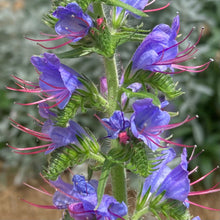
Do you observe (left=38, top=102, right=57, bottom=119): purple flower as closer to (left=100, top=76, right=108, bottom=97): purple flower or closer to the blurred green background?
(left=100, top=76, right=108, bottom=97): purple flower

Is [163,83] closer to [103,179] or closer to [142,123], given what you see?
[142,123]

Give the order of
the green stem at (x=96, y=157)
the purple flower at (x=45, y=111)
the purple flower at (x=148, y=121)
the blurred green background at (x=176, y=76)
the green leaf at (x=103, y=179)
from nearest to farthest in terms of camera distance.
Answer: the green leaf at (x=103, y=179) < the purple flower at (x=148, y=121) < the purple flower at (x=45, y=111) < the green stem at (x=96, y=157) < the blurred green background at (x=176, y=76)

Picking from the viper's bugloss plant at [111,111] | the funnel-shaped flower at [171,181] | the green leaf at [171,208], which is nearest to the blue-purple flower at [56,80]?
the viper's bugloss plant at [111,111]

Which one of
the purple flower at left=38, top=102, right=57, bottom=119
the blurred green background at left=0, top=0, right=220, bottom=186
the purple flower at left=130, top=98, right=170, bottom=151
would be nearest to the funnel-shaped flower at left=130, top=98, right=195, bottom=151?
the purple flower at left=130, top=98, right=170, bottom=151

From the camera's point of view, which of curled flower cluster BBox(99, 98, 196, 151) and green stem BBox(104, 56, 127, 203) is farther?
green stem BBox(104, 56, 127, 203)

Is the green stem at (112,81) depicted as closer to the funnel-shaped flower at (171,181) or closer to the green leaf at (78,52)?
the green leaf at (78,52)

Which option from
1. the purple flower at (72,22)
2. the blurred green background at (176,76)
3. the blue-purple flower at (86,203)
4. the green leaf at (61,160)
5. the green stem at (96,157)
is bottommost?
the blurred green background at (176,76)

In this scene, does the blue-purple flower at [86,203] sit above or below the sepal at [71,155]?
below

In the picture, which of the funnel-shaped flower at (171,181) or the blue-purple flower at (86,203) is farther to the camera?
the funnel-shaped flower at (171,181)
